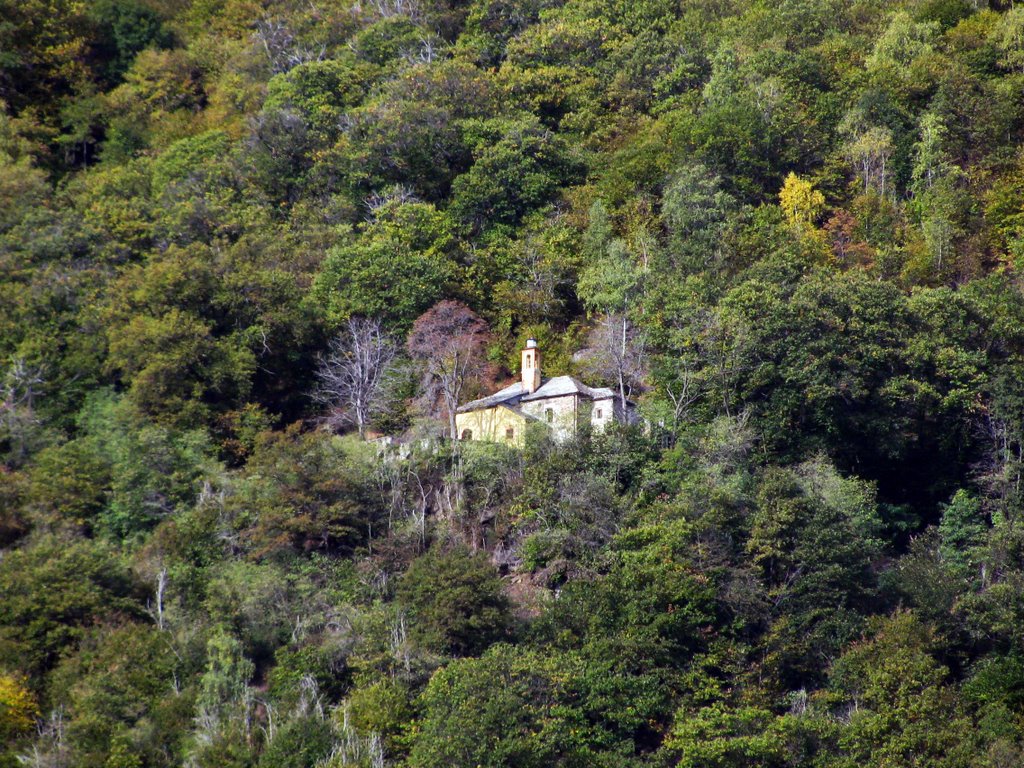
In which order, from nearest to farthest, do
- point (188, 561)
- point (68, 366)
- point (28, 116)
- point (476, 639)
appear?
1. point (476, 639)
2. point (188, 561)
3. point (68, 366)
4. point (28, 116)

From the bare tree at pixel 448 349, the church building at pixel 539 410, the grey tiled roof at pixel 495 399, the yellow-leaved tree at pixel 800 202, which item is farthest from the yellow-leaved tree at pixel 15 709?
the yellow-leaved tree at pixel 800 202

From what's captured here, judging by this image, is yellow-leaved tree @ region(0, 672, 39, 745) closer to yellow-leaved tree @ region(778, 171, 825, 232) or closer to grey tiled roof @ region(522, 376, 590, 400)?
grey tiled roof @ region(522, 376, 590, 400)

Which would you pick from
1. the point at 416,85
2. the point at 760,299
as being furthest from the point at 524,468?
the point at 416,85

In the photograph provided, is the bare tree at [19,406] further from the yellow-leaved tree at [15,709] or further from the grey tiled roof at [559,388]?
the grey tiled roof at [559,388]

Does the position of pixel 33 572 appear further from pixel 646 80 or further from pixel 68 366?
pixel 646 80

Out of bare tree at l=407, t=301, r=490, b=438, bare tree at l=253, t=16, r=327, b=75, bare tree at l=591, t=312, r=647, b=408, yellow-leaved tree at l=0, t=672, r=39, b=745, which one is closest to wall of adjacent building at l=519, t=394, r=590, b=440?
bare tree at l=591, t=312, r=647, b=408

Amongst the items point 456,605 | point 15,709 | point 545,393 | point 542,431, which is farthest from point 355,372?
point 15,709
